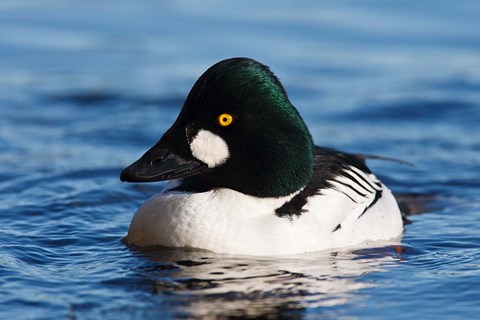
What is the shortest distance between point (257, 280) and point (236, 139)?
3.27ft

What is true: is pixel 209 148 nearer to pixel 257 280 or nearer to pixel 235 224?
pixel 235 224

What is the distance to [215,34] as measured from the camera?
15664 mm

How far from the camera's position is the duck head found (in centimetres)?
723

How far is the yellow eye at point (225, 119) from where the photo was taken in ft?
23.9

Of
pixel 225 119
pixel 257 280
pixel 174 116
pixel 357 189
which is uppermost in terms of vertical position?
pixel 174 116

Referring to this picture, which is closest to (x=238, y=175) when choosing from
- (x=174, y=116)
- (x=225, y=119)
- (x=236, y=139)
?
(x=236, y=139)

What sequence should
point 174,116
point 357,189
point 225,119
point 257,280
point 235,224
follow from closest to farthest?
point 257,280 < point 225,119 < point 235,224 < point 357,189 < point 174,116

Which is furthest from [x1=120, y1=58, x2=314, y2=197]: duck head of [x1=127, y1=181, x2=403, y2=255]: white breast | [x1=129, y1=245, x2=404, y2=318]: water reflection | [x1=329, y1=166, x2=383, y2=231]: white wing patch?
→ [x1=329, y1=166, x2=383, y2=231]: white wing patch

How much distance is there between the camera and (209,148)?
735 centimetres

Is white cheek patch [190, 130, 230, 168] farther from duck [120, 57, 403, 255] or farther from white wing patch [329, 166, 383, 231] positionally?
white wing patch [329, 166, 383, 231]

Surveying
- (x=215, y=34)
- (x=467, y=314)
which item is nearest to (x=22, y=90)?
(x=215, y=34)

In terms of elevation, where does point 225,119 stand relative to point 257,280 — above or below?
above

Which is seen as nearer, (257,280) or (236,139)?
(257,280)

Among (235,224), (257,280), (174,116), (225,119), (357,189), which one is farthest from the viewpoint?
(174,116)
